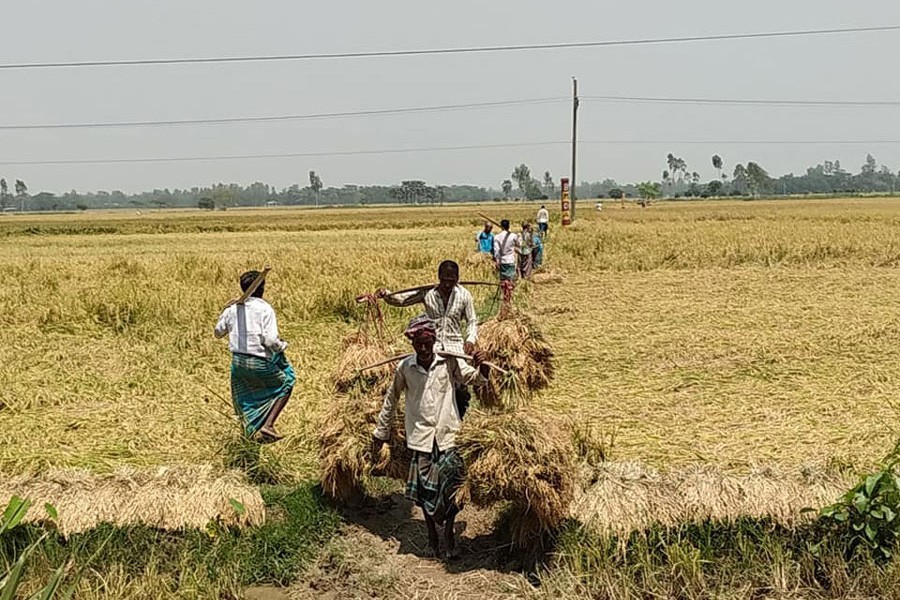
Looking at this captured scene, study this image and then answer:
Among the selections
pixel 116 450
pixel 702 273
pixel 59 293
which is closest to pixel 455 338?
pixel 116 450

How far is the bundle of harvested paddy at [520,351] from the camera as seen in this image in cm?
616

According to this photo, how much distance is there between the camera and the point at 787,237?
25.4 m

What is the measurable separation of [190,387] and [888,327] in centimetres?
950

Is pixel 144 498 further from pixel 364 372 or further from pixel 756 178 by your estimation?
pixel 756 178

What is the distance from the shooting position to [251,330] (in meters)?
6.43

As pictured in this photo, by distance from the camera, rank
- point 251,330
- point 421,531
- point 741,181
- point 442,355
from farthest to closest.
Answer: point 741,181
point 251,330
point 421,531
point 442,355

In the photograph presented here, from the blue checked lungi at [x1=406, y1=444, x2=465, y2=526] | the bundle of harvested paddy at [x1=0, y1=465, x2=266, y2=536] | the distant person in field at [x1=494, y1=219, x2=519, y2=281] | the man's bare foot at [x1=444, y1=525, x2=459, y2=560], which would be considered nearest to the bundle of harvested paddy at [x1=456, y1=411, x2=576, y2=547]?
the blue checked lungi at [x1=406, y1=444, x2=465, y2=526]

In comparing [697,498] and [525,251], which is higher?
[525,251]

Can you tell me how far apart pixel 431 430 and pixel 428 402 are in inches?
6.9

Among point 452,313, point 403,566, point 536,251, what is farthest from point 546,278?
point 403,566

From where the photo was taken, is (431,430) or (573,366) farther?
(573,366)

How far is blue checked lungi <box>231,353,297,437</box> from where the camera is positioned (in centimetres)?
649

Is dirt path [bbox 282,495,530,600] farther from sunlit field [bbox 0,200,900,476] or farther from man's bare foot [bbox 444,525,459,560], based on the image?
sunlit field [bbox 0,200,900,476]

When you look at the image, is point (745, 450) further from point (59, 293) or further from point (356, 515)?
point (59, 293)
